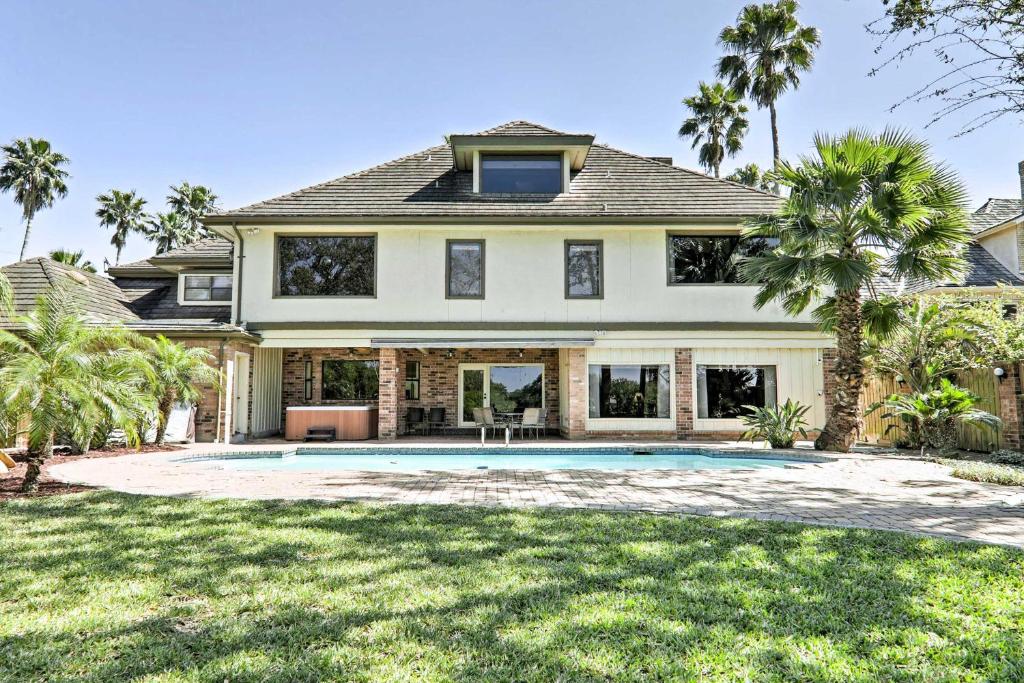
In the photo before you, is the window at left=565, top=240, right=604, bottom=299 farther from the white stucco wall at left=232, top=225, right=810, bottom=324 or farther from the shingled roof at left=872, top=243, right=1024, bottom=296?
the shingled roof at left=872, top=243, right=1024, bottom=296

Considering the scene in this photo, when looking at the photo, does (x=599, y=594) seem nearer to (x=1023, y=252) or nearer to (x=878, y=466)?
(x=878, y=466)

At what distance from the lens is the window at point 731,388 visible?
1570 cm

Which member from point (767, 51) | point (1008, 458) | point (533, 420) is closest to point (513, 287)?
point (533, 420)

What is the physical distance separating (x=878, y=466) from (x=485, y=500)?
710 centimetres

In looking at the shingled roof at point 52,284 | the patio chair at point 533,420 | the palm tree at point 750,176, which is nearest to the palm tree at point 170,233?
the shingled roof at point 52,284

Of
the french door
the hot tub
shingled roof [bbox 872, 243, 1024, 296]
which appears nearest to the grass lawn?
the hot tub

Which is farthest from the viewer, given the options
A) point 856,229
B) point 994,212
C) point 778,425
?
point 994,212

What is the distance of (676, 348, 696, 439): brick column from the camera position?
15.5 meters

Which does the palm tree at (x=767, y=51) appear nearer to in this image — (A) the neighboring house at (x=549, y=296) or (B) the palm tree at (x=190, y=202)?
(A) the neighboring house at (x=549, y=296)

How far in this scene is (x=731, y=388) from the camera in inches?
620

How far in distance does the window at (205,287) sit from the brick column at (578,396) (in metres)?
10.1

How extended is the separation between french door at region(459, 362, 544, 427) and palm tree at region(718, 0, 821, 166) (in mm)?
17122

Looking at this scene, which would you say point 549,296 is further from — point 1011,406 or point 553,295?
point 1011,406

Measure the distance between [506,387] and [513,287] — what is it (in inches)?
156
